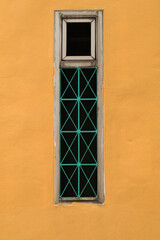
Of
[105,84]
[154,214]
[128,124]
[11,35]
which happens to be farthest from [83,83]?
[154,214]

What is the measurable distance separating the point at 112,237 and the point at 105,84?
1.72m

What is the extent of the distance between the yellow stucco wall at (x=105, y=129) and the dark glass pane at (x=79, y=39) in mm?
224

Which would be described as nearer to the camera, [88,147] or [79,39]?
[88,147]

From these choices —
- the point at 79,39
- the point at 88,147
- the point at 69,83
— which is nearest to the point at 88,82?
the point at 69,83

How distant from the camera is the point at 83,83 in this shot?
3.79 meters

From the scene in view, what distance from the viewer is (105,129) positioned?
143 inches

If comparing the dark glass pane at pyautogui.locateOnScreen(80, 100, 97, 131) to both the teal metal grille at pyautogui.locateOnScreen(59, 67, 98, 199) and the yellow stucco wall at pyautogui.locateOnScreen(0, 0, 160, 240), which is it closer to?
the teal metal grille at pyautogui.locateOnScreen(59, 67, 98, 199)

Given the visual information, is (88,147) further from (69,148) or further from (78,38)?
(78,38)

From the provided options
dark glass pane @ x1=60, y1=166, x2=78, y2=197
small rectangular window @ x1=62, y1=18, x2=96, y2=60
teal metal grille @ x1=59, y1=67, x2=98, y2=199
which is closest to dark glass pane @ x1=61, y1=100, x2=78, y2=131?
teal metal grille @ x1=59, y1=67, x2=98, y2=199

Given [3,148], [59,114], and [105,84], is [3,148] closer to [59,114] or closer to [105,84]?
[59,114]

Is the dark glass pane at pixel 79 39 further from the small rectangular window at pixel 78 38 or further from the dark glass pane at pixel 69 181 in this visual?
the dark glass pane at pixel 69 181

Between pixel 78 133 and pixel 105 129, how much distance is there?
324 millimetres

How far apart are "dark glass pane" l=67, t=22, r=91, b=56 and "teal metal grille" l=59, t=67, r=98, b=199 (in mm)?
226

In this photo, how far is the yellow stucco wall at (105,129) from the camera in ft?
11.7
